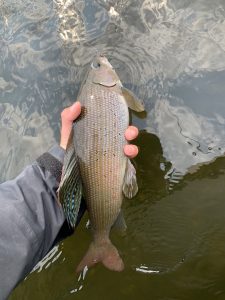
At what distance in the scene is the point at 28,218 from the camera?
2.86 metres

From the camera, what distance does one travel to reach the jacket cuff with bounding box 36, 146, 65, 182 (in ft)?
10.5

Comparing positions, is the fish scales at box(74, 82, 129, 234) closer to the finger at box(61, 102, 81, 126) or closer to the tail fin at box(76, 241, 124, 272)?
the finger at box(61, 102, 81, 126)

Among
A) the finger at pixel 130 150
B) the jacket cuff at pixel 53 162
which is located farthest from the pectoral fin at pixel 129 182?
the jacket cuff at pixel 53 162

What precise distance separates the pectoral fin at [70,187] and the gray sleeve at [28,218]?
7cm

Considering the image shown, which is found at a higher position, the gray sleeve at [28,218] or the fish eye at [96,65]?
the fish eye at [96,65]

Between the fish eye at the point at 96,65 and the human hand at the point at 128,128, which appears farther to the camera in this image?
the fish eye at the point at 96,65

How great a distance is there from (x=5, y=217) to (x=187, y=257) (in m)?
1.65

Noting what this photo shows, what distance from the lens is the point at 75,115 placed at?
3.20 metres

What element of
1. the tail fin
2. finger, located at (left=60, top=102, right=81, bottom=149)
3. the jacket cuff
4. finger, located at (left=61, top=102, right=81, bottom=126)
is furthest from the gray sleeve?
the tail fin

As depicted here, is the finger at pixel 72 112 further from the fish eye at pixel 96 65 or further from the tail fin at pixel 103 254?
the tail fin at pixel 103 254

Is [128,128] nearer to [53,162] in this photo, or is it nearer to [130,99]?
[130,99]

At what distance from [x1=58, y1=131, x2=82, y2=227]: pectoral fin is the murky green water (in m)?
0.94

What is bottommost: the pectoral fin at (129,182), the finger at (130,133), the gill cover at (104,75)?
the pectoral fin at (129,182)

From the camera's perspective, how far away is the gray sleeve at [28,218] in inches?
106
